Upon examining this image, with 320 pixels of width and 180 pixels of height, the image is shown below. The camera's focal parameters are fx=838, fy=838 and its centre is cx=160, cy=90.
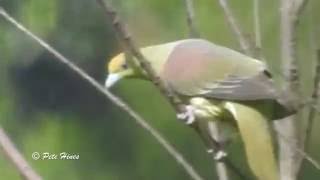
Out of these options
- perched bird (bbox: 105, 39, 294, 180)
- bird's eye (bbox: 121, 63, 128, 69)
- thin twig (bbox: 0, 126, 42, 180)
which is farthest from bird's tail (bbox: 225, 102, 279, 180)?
thin twig (bbox: 0, 126, 42, 180)

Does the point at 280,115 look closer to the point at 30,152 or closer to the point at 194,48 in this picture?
the point at 194,48

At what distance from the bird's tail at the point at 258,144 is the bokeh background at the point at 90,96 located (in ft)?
1.88

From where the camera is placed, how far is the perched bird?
1.27m

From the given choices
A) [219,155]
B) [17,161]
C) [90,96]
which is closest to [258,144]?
[219,155]

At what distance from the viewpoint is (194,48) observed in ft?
4.63

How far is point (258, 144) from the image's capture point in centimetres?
126

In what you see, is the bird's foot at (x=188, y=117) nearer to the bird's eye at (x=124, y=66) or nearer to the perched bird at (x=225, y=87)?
the perched bird at (x=225, y=87)

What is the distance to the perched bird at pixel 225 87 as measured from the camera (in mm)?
1270

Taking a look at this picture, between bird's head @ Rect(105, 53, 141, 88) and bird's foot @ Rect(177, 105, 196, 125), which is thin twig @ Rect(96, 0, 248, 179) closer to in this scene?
bird's foot @ Rect(177, 105, 196, 125)

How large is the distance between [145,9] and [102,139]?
0.33 m

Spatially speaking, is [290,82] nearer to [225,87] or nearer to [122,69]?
[225,87]

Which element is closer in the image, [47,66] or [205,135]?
[205,135]

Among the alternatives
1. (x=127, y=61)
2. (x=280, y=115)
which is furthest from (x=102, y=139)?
(x=280, y=115)

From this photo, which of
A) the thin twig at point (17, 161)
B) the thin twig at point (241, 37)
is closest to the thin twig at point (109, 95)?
the thin twig at point (17, 161)
